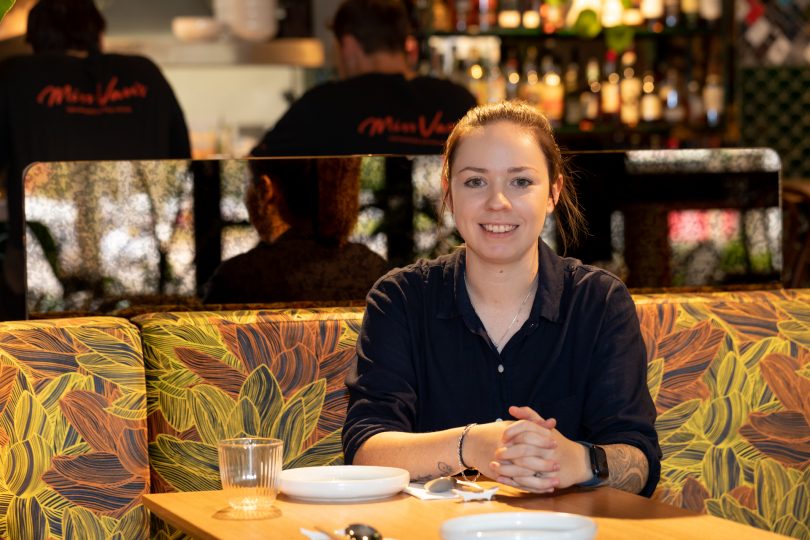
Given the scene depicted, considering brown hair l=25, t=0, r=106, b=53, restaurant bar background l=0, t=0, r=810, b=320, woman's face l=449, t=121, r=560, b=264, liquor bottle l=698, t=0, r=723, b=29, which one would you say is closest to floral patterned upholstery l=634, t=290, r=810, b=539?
woman's face l=449, t=121, r=560, b=264

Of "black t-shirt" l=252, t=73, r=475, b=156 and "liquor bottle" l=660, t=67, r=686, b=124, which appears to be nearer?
"black t-shirt" l=252, t=73, r=475, b=156

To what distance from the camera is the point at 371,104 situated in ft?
13.1

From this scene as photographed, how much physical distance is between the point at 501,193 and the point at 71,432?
0.93m

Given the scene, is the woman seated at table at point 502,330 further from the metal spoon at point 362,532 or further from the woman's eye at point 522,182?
the metal spoon at point 362,532

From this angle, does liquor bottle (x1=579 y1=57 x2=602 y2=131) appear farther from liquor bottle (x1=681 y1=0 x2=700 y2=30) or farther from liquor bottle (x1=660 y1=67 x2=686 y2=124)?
liquor bottle (x1=681 y1=0 x2=700 y2=30)

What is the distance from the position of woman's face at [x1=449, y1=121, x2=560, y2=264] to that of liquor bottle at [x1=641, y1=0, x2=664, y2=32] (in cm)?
412

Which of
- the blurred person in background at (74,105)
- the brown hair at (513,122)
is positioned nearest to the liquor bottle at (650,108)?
the blurred person in background at (74,105)

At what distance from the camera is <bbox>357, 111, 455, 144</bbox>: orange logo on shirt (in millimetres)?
3939

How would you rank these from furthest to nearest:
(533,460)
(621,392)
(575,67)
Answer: (575,67) < (621,392) < (533,460)

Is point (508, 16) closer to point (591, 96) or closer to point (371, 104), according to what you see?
point (591, 96)

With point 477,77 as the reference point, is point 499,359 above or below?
below

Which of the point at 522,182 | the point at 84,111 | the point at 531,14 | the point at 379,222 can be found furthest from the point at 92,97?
the point at 531,14

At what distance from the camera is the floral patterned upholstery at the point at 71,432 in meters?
2.37

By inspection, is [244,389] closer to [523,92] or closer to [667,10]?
[523,92]
